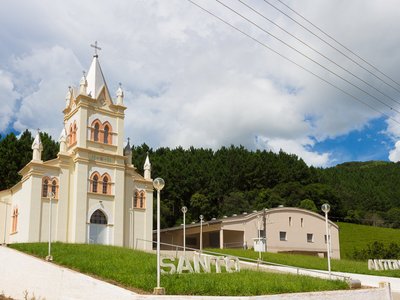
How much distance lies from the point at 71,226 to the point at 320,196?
51.1m

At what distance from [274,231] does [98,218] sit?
21359mm

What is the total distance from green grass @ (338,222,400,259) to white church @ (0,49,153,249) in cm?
3743

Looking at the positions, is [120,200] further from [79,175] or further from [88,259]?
[88,259]

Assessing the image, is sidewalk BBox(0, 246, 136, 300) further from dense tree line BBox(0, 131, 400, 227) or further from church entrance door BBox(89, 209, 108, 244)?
dense tree line BBox(0, 131, 400, 227)

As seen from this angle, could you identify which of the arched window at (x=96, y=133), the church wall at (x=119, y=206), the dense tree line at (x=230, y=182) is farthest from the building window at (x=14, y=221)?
the dense tree line at (x=230, y=182)

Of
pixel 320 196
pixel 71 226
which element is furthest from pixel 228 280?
pixel 320 196

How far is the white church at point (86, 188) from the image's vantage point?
34.0 meters

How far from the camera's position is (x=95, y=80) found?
38.4 meters

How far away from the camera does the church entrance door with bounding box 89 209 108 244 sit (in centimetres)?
3512

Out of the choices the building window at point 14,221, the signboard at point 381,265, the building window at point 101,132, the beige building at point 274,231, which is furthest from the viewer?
the beige building at point 274,231

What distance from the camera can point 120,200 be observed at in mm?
36906

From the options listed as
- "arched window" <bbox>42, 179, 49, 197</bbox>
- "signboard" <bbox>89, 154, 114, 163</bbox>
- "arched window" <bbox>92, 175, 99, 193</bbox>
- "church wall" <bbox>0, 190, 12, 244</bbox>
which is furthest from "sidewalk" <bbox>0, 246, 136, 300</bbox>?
"church wall" <bbox>0, 190, 12, 244</bbox>

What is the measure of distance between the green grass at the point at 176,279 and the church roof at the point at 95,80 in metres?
17.5

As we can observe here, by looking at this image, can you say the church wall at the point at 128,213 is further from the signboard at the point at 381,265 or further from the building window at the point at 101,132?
the signboard at the point at 381,265
